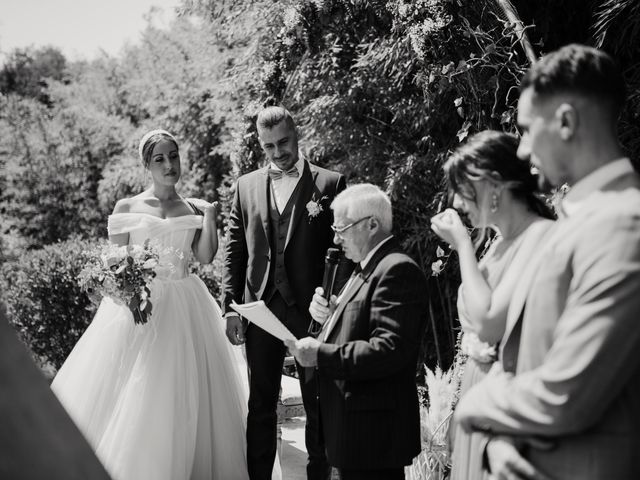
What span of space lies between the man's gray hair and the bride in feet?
5.88

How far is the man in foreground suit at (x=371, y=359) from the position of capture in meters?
2.54

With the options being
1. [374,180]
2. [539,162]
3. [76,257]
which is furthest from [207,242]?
[76,257]

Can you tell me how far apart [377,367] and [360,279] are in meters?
0.37

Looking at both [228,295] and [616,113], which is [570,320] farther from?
[228,295]

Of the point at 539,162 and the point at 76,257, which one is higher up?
the point at 539,162

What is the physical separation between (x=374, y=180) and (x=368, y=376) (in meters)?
3.16

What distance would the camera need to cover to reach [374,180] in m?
5.52

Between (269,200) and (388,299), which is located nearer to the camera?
(388,299)

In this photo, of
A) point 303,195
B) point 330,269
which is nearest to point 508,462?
point 330,269

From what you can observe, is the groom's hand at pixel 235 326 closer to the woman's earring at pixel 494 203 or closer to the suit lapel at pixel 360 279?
the suit lapel at pixel 360 279

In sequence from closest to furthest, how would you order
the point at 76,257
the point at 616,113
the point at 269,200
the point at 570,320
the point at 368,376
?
the point at 570,320
the point at 616,113
the point at 368,376
the point at 269,200
the point at 76,257

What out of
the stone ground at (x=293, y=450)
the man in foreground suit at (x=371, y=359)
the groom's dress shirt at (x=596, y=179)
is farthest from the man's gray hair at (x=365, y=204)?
the stone ground at (x=293, y=450)

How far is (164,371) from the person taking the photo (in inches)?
159

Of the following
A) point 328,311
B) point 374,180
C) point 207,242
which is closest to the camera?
point 328,311
